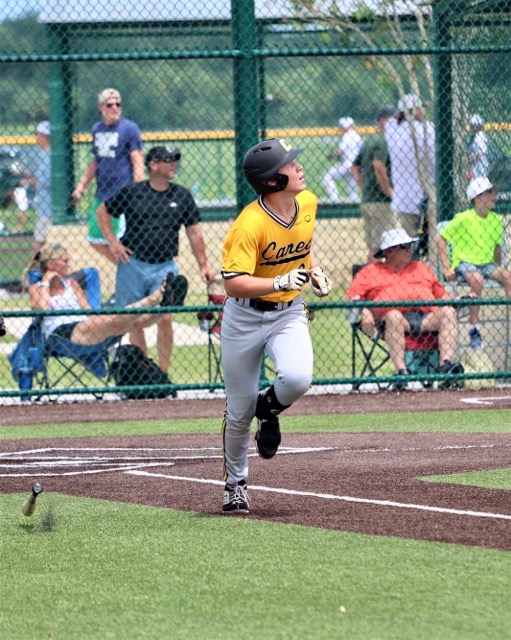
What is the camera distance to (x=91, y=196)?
57.3 ft

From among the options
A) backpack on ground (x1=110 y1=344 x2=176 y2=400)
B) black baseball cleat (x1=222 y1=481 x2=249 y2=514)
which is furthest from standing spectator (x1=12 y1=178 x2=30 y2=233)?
black baseball cleat (x1=222 y1=481 x2=249 y2=514)

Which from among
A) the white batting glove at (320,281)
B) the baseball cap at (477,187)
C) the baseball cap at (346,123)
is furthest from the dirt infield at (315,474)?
the baseball cap at (346,123)

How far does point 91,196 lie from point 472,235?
6392 millimetres

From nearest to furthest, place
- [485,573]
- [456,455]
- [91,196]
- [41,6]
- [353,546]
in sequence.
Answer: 1. [485,573]
2. [353,546]
3. [456,455]
4. [41,6]
5. [91,196]

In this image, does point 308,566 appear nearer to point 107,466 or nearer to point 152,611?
point 152,611

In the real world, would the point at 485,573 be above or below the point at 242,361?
below

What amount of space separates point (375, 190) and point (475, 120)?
2.39m

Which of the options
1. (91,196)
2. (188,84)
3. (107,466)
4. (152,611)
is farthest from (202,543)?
(188,84)

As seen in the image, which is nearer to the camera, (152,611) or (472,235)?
(152,611)

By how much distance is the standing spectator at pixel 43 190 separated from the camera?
571 inches

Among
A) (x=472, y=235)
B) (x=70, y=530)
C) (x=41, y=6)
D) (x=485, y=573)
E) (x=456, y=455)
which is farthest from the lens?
(x=41, y=6)

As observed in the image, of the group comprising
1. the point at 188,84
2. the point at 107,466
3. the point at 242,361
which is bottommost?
the point at 107,466

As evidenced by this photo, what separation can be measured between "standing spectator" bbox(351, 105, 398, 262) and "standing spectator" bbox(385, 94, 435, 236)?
0.16 m

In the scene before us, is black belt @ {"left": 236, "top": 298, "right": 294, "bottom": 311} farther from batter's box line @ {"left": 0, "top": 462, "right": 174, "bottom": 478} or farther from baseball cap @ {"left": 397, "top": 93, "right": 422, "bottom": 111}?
baseball cap @ {"left": 397, "top": 93, "right": 422, "bottom": 111}
